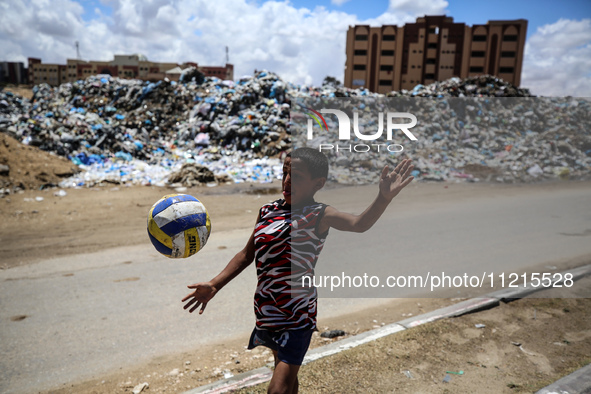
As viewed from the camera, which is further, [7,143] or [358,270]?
[7,143]

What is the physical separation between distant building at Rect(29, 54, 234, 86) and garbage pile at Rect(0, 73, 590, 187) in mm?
27927

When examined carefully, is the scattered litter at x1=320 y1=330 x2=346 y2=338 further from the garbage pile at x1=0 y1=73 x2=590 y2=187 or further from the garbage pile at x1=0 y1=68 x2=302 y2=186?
the garbage pile at x1=0 y1=68 x2=302 y2=186

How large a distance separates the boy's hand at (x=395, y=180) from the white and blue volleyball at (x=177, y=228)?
46.5 inches

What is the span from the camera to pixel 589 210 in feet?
32.0

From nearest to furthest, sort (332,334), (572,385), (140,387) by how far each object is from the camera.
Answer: (572,385), (140,387), (332,334)

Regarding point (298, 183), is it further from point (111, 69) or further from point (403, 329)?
point (111, 69)

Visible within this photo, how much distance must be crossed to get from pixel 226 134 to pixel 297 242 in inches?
602

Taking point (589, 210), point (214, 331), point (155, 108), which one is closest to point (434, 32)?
point (155, 108)

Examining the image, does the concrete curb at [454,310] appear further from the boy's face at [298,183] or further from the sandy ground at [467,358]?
the boy's face at [298,183]

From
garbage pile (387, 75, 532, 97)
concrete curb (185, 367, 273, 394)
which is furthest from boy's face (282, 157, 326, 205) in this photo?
garbage pile (387, 75, 532, 97)

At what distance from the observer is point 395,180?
210 centimetres

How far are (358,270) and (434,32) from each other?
3775cm

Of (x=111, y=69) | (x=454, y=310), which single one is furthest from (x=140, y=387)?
(x=111, y=69)

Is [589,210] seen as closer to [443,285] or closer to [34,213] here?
[443,285]
